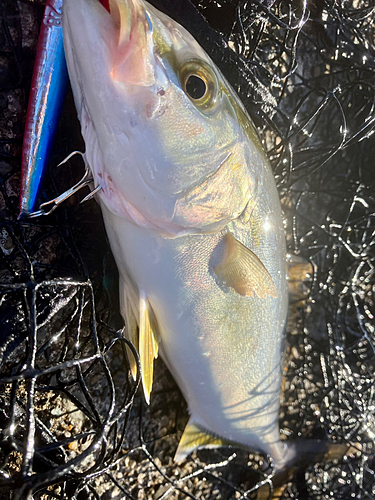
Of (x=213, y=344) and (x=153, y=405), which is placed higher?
(x=213, y=344)

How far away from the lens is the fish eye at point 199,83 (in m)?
0.96

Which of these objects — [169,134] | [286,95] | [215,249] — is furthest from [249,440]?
[286,95]

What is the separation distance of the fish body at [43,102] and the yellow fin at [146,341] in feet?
1.91

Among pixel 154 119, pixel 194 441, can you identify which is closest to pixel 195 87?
pixel 154 119

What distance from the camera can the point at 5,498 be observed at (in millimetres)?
1119

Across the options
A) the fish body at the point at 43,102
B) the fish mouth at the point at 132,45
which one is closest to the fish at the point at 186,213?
the fish mouth at the point at 132,45

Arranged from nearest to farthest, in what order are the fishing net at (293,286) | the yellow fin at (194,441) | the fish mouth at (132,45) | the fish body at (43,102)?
the fish mouth at (132,45), the fish body at (43,102), the fishing net at (293,286), the yellow fin at (194,441)

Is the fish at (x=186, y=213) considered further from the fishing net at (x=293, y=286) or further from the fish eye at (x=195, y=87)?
the fishing net at (x=293, y=286)

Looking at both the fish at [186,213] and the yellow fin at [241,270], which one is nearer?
the fish at [186,213]

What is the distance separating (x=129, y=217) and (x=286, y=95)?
4.89ft

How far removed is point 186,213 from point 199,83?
0.42 m

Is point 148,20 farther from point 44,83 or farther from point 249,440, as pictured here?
point 249,440

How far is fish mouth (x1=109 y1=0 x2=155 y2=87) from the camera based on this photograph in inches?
32.9

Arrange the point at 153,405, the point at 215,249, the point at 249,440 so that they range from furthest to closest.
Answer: the point at 153,405, the point at 249,440, the point at 215,249
